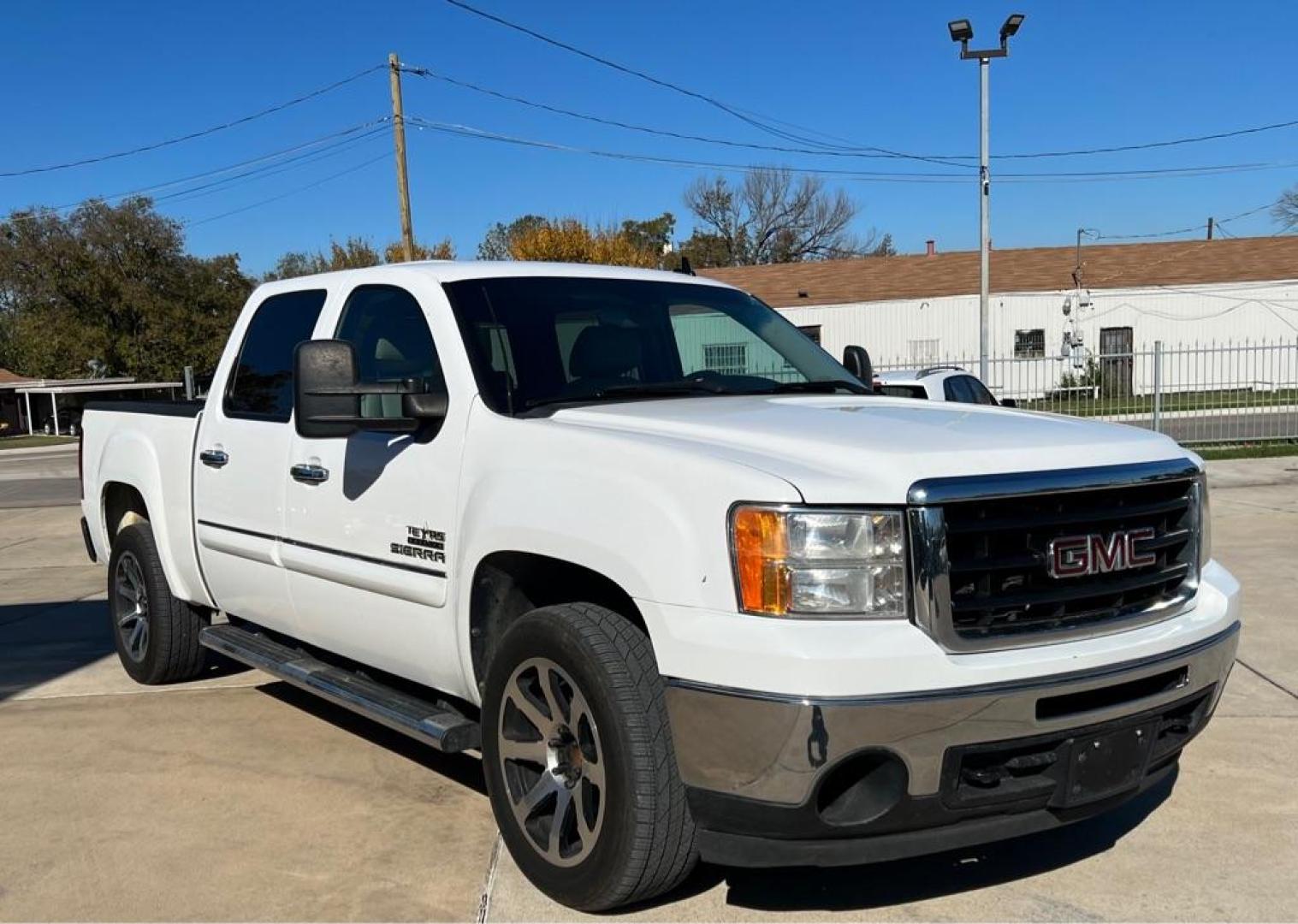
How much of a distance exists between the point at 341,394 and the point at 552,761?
135 centimetres

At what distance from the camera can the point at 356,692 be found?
4.13 m

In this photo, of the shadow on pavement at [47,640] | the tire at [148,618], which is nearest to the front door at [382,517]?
the tire at [148,618]

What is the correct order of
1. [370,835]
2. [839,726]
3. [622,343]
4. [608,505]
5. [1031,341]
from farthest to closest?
1. [1031,341]
2. [622,343]
3. [370,835]
4. [608,505]
5. [839,726]

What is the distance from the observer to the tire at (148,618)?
5.62m

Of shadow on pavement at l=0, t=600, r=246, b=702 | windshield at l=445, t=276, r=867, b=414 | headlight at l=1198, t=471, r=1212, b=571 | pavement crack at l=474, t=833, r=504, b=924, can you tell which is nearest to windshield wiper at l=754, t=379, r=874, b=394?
windshield at l=445, t=276, r=867, b=414

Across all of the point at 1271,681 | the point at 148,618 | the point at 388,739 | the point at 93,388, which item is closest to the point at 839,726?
the point at 388,739

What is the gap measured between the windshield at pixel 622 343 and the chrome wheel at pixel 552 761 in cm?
93

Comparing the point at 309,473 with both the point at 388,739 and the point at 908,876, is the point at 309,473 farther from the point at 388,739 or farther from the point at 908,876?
the point at 908,876

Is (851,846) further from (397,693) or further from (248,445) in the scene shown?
(248,445)

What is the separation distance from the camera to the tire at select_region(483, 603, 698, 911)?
2.94 m

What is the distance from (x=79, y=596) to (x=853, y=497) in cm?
779

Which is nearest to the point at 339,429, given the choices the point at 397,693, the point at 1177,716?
the point at 397,693

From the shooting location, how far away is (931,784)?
2.74 m

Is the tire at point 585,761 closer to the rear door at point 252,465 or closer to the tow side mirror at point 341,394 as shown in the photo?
the tow side mirror at point 341,394
